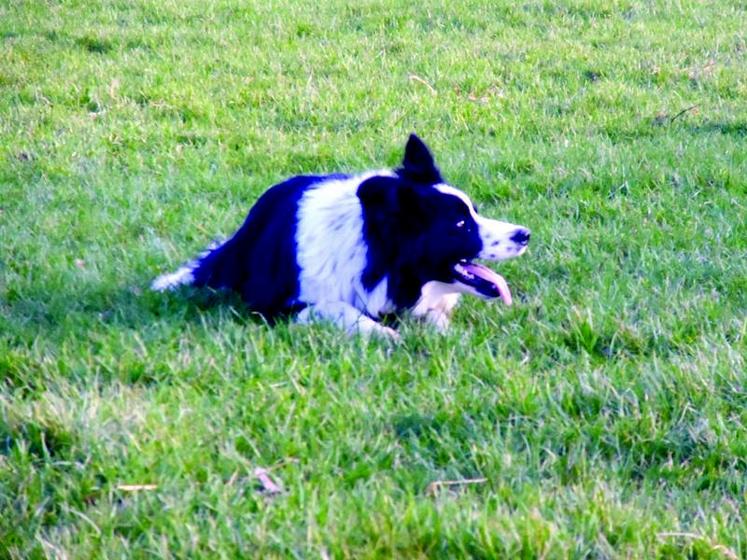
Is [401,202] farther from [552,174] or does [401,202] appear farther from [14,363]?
[552,174]

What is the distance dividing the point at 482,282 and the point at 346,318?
67 cm

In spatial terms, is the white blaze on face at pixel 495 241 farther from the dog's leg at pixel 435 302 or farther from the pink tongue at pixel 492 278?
the dog's leg at pixel 435 302

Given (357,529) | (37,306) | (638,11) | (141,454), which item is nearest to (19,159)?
(37,306)

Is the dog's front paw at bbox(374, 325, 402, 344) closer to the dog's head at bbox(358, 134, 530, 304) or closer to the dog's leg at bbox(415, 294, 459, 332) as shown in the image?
the dog's leg at bbox(415, 294, 459, 332)

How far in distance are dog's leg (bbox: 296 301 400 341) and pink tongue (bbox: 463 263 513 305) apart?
52 cm

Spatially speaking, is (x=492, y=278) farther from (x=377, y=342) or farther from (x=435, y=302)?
(x=377, y=342)

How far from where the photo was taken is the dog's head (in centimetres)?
513

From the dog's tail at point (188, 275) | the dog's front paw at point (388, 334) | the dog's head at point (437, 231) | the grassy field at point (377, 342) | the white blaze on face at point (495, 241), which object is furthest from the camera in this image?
the dog's tail at point (188, 275)

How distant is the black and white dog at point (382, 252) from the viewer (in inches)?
A: 203

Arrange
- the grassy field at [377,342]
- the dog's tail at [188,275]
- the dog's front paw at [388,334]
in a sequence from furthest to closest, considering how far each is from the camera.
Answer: the dog's tail at [188,275]
the dog's front paw at [388,334]
the grassy field at [377,342]

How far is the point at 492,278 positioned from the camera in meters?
5.34

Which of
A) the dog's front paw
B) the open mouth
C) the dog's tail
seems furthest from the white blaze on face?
the dog's tail

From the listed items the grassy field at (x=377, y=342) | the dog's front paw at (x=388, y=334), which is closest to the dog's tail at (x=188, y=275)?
the grassy field at (x=377, y=342)

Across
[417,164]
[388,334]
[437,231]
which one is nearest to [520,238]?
[437,231]
